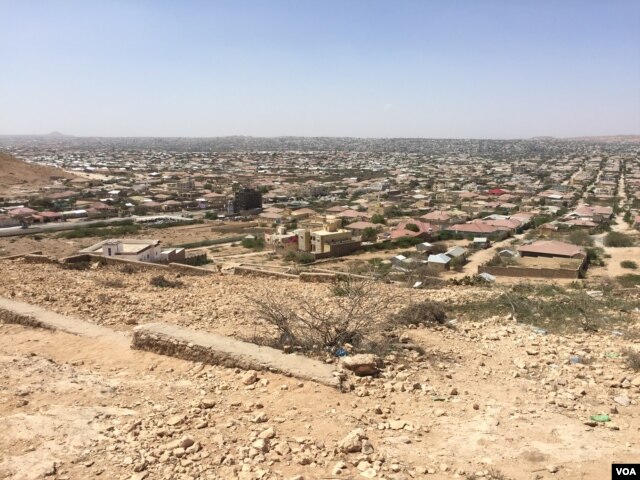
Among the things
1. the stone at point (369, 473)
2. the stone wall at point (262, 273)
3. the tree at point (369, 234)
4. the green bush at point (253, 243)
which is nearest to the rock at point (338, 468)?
the stone at point (369, 473)

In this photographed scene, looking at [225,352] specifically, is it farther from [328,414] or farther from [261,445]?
[261,445]

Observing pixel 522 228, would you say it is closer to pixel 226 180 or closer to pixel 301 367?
pixel 301 367

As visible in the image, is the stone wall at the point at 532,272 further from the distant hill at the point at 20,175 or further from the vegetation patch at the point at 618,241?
the distant hill at the point at 20,175

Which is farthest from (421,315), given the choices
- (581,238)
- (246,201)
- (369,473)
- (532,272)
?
(246,201)

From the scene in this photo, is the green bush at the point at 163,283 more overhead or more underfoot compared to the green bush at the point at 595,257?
more overhead

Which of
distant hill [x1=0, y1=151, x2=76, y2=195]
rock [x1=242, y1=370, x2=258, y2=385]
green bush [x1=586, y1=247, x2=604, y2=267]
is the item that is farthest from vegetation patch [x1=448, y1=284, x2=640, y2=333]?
distant hill [x1=0, y1=151, x2=76, y2=195]

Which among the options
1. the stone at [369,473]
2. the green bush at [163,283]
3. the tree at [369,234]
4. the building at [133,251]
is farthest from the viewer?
the tree at [369,234]

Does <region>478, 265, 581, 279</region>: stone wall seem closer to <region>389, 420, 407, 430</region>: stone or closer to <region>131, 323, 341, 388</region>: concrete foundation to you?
<region>131, 323, 341, 388</region>: concrete foundation
